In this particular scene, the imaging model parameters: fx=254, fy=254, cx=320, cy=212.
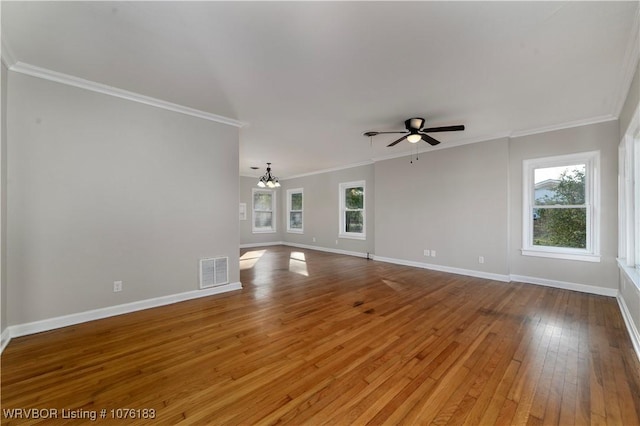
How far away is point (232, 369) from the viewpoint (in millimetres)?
2051

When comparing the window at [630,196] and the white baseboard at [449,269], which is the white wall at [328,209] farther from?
the window at [630,196]

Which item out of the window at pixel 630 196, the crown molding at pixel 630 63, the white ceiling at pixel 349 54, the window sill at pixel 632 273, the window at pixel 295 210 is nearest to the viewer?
the white ceiling at pixel 349 54

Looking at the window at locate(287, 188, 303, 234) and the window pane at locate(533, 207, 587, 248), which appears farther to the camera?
the window at locate(287, 188, 303, 234)

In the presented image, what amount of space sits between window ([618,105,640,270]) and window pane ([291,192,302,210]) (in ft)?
25.2

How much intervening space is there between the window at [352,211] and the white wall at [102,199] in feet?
14.3

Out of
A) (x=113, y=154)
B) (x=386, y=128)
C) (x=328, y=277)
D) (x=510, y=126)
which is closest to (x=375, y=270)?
(x=328, y=277)

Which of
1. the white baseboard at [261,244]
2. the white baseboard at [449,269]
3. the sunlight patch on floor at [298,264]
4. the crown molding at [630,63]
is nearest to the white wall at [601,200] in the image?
the white baseboard at [449,269]

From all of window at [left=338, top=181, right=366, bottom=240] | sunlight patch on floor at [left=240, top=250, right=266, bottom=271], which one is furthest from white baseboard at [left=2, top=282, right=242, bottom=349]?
window at [left=338, top=181, right=366, bottom=240]

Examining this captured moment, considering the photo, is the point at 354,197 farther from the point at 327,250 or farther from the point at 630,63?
the point at 630,63

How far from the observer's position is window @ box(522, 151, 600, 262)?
3.97 meters

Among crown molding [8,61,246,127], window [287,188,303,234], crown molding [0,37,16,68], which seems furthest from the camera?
window [287,188,303,234]

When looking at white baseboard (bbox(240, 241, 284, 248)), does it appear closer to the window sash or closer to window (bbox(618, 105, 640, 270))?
the window sash

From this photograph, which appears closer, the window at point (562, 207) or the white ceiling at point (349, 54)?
the white ceiling at point (349, 54)

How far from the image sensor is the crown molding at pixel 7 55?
2245 mm
